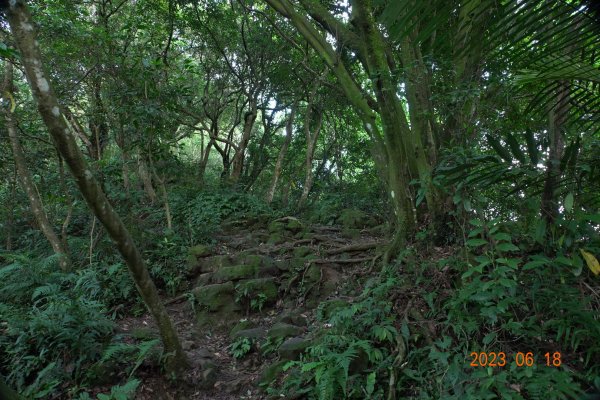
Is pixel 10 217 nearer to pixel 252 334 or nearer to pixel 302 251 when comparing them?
pixel 302 251

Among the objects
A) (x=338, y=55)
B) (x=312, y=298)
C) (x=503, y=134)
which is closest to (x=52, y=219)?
(x=312, y=298)

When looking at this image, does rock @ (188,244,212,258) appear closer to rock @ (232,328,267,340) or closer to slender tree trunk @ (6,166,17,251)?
rock @ (232,328,267,340)

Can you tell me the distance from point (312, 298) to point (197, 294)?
67.8 inches

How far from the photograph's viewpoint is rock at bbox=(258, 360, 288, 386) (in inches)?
158

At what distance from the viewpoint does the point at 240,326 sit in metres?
5.28

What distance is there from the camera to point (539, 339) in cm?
323

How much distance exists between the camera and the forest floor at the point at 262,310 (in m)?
4.11

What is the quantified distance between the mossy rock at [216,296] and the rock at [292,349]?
5.74ft

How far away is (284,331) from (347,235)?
3833 mm

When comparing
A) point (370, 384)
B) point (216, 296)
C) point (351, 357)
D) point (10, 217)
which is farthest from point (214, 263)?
point (10, 217)

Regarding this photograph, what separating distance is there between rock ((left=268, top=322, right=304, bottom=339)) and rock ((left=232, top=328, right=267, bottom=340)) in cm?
22

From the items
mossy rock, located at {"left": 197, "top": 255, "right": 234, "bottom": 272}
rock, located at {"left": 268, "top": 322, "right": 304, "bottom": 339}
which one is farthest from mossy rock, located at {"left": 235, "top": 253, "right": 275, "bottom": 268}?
rock, located at {"left": 268, "top": 322, "right": 304, "bottom": 339}

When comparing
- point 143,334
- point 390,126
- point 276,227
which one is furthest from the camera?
point 276,227

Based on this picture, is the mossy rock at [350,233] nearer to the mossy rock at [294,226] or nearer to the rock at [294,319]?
the mossy rock at [294,226]
